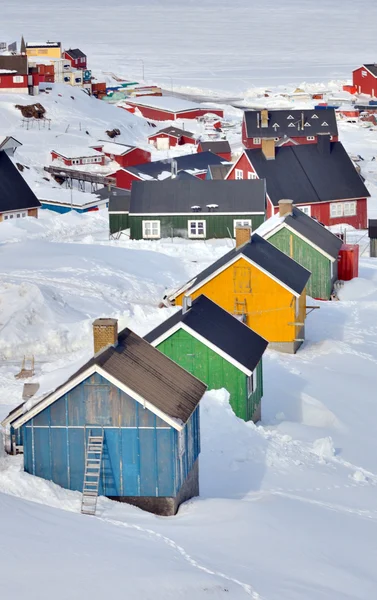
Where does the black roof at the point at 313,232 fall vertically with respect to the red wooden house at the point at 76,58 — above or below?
below

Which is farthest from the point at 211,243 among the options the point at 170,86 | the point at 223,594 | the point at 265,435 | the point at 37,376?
the point at 170,86

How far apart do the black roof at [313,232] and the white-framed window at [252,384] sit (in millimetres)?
14234

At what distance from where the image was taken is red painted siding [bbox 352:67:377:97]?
13275 cm

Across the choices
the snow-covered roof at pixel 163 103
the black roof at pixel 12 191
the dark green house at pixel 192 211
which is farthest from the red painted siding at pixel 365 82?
the dark green house at pixel 192 211

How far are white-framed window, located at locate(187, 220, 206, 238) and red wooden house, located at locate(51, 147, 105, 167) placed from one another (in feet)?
103

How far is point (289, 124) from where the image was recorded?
8512cm

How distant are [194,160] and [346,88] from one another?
69.2 meters

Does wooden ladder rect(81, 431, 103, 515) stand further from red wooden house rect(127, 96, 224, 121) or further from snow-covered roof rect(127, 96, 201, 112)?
snow-covered roof rect(127, 96, 201, 112)

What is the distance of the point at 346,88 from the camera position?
138625 mm

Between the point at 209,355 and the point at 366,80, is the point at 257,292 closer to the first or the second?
the point at 209,355

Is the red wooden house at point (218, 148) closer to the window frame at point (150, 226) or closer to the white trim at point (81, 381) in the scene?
the window frame at point (150, 226)

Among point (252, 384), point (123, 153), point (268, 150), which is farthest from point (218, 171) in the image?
point (252, 384)

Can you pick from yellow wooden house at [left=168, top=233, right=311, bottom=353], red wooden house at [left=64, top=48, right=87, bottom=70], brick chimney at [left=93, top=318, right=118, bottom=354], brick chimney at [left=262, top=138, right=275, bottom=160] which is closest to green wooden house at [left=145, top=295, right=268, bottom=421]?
brick chimney at [left=93, top=318, right=118, bottom=354]

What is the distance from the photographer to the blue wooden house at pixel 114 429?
1927 centimetres
